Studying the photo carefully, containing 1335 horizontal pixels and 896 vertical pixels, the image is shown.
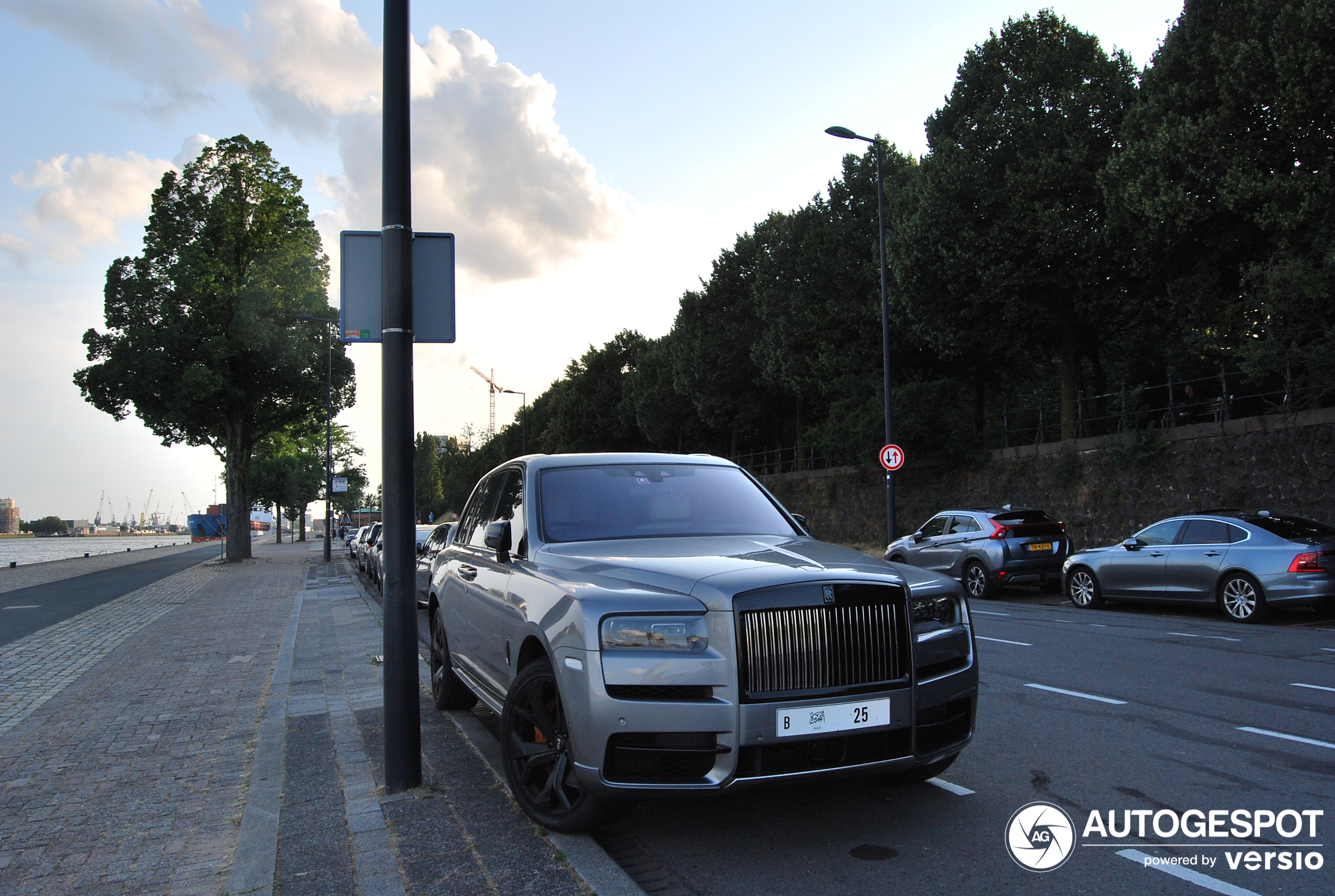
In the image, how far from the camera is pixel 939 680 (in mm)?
4074

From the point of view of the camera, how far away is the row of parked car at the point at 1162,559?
11.6 m

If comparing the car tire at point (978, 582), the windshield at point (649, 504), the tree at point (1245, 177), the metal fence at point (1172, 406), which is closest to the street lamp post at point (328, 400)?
the metal fence at point (1172, 406)

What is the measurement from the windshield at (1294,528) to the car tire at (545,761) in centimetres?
1120

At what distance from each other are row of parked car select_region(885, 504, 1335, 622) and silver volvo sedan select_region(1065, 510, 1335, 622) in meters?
0.01

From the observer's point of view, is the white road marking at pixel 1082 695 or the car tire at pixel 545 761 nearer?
the car tire at pixel 545 761

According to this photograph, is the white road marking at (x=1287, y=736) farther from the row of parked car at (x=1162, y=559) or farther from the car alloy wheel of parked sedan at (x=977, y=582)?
the car alloy wheel of parked sedan at (x=977, y=582)

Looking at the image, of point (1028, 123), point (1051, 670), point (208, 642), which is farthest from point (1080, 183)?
point (208, 642)

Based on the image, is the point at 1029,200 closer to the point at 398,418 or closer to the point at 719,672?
the point at 398,418

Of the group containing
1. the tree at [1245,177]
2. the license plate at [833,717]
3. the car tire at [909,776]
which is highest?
the tree at [1245,177]

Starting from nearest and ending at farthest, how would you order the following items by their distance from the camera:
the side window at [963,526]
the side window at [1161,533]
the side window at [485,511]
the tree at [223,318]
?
the side window at [485,511] < the side window at [1161,533] < the side window at [963,526] < the tree at [223,318]

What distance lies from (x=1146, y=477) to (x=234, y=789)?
66.9ft

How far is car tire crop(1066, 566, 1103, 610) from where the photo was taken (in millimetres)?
14320

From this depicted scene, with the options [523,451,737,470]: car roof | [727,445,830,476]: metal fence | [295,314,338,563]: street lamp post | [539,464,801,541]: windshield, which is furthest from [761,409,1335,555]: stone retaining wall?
[295,314,338,563]: street lamp post

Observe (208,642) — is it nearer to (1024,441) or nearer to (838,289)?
(1024,441)
